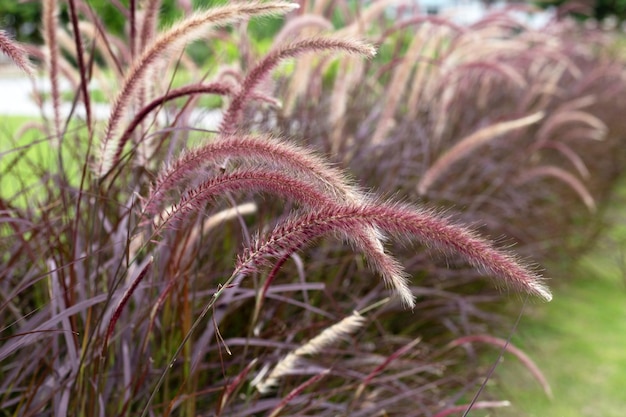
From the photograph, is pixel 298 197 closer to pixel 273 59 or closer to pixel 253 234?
pixel 253 234

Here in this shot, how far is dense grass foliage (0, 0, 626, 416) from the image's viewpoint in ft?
3.44

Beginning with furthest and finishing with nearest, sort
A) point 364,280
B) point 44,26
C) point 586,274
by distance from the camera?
point 586,274
point 364,280
point 44,26

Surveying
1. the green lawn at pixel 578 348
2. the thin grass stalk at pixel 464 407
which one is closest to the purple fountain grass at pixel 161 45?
the thin grass stalk at pixel 464 407

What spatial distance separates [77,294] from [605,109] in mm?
5367

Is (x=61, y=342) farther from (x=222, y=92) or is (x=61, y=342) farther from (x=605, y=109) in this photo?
(x=605, y=109)

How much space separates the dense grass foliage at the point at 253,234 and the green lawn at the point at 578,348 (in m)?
0.22

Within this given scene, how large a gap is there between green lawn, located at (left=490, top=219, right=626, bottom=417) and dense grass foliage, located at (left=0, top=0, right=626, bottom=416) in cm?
22

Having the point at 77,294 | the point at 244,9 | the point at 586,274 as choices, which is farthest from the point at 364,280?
the point at 586,274

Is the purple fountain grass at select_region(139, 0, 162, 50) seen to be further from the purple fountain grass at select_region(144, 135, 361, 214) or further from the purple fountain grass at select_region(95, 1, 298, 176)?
the purple fountain grass at select_region(144, 135, 361, 214)

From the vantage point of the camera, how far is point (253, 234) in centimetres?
118

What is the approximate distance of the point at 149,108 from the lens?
129 centimetres

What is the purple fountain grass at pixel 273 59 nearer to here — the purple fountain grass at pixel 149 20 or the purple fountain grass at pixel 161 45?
the purple fountain grass at pixel 161 45

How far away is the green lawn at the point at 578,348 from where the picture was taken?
2836 mm

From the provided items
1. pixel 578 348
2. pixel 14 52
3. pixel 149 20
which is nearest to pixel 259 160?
pixel 14 52
